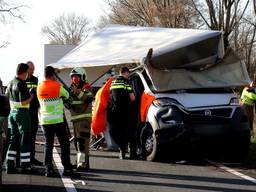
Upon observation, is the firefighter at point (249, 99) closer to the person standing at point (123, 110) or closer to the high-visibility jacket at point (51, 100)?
the person standing at point (123, 110)

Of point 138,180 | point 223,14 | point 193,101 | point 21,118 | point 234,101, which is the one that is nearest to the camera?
point 138,180

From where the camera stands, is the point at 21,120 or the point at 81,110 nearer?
the point at 21,120

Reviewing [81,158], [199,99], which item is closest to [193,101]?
[199,99]

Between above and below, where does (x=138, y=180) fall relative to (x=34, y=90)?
below

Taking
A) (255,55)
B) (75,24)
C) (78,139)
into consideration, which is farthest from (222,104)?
(75,24)

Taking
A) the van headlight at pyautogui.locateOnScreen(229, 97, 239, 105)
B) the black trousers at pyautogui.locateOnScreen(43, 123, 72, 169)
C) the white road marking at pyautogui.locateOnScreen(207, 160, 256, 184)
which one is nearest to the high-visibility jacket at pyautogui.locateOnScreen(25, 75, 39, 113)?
the black trousers at pyautogui.locateOnScreen(43, 123, 72, 169)

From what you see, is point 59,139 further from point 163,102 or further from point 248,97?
point 248,97

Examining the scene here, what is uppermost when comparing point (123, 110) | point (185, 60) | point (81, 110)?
point (185, 60)

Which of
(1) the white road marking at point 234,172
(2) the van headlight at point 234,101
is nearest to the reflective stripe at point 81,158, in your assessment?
(1) the white road marking at point 234,172

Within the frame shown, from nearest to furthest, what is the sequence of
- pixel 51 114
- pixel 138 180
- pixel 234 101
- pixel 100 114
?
1. pixel 138 180
2. pixel 51 114
3. pixel 234 101
4. pixel 100 114

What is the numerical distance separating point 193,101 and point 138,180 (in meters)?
2.45

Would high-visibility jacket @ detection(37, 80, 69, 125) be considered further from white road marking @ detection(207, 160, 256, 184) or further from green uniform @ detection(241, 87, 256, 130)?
green uniform @ detection(241, 87, 256, 130)

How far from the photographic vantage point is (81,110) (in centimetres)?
989

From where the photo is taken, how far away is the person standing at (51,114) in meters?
9.07
